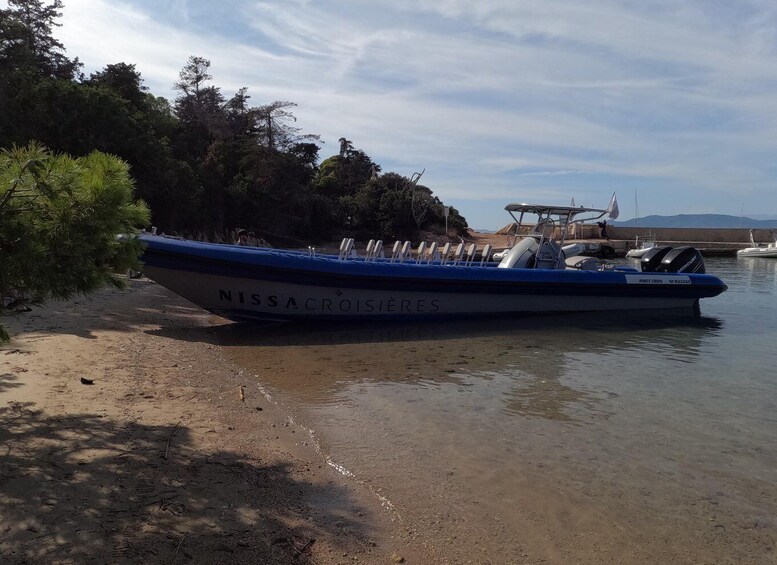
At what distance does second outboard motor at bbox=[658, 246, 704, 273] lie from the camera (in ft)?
49.4

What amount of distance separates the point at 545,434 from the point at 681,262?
456 inches

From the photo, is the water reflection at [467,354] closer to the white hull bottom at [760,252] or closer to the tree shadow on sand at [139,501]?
the tree shadow on sand at [139,501]

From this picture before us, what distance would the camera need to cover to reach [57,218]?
10.2ft

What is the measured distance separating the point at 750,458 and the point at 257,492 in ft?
13.7

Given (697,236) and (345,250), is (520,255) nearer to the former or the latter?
(345,250)

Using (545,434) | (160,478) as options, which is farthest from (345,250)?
(160,478)

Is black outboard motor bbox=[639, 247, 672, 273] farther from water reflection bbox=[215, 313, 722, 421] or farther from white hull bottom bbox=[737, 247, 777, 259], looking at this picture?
white hull bottom bbox=[737, 247, 777, 259]

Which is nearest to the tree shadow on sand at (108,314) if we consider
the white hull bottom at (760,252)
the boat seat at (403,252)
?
the boat seat at (403,252)

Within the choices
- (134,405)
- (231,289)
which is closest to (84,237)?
(134,405)

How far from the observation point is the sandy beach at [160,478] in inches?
115

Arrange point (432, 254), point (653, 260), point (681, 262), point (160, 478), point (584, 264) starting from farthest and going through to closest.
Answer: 1. point (653, 260)
2. point (681, 262)
3. point (584, 264)
4. point (432, 254)
5. point (160, 478)

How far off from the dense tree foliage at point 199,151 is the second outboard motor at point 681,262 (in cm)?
1777

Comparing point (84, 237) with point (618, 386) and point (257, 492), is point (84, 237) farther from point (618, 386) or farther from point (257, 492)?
point (618, 386)

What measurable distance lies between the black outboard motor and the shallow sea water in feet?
15.9
